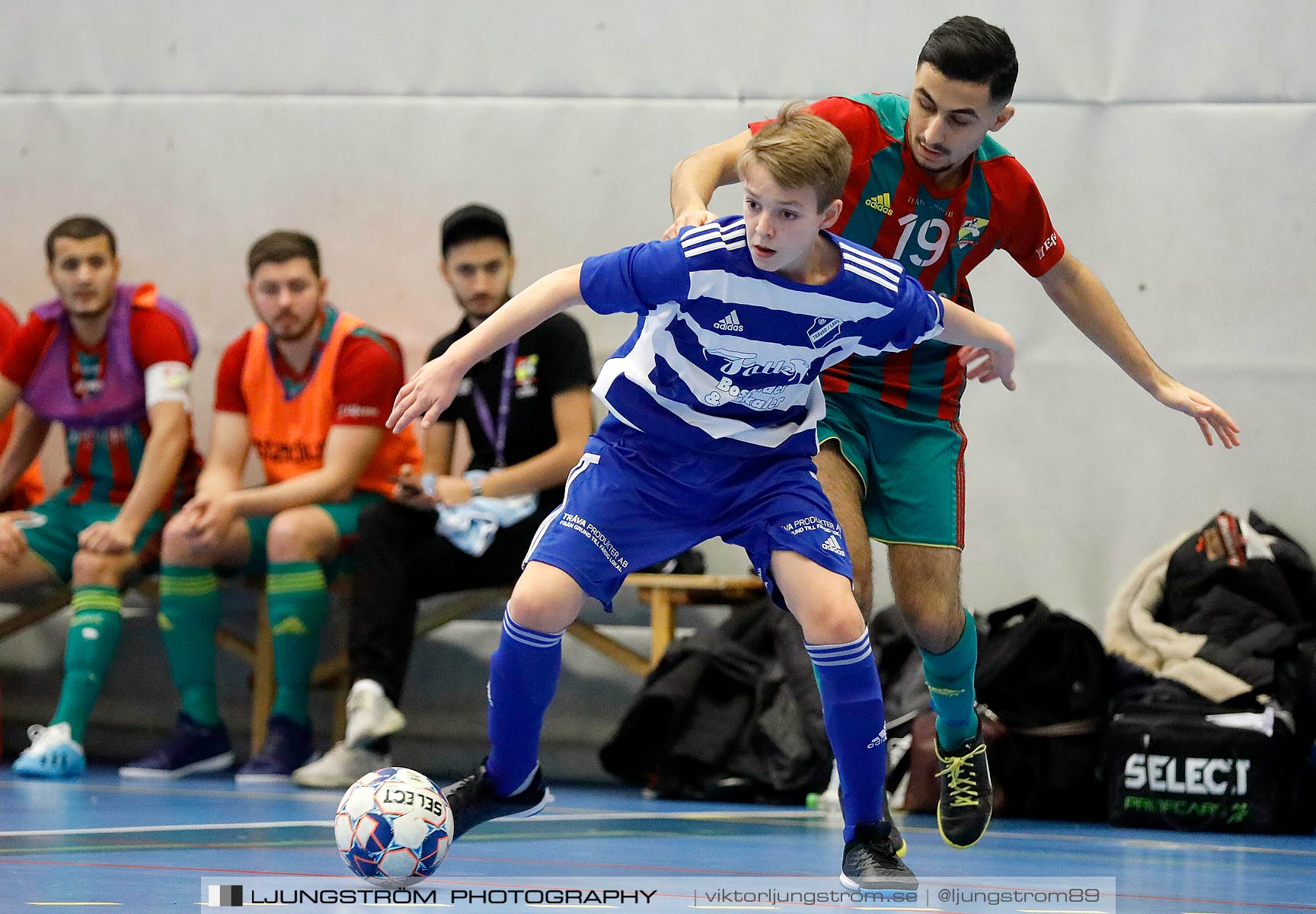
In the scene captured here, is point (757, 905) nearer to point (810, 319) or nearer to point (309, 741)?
point (810, 319)

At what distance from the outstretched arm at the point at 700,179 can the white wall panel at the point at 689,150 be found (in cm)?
284

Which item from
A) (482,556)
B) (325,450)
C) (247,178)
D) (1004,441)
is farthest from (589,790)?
(247,178)


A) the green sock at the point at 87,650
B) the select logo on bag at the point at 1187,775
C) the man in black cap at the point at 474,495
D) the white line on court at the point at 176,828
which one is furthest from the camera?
the green sock at the point at 87,650

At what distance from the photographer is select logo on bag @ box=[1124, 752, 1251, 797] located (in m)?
5.47

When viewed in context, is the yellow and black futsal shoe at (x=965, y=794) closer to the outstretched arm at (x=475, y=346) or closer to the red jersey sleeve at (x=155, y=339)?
the outstretched arm at (x=475, y=346)

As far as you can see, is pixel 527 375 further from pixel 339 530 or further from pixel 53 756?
pixel 53 756

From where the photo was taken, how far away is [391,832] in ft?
10.9

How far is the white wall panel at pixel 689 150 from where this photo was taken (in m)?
6.59

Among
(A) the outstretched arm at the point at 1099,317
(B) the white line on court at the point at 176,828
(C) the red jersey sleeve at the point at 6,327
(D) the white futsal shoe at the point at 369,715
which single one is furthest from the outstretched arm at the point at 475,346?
(C) the red jersey sleeve at the point at 6,327

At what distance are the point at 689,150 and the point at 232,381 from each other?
221 centimetres

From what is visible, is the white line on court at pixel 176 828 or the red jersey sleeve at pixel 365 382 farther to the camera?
the red jersey sleeve at pixel 365 382

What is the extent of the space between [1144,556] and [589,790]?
8.07ft

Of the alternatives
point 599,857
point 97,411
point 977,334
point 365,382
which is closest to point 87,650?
point 97,411

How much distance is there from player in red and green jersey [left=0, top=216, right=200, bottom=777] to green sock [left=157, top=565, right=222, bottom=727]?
23 cm
